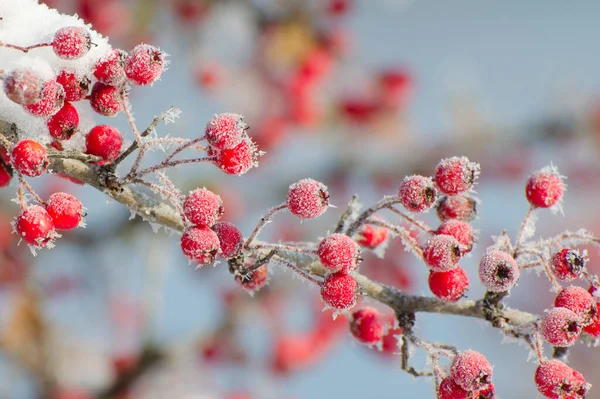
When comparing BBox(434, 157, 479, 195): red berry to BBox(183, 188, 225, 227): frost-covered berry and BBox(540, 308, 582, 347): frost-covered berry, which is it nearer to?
BBox(540, 308, 582, 347): frost-covered berry

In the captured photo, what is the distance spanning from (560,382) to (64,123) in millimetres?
1397

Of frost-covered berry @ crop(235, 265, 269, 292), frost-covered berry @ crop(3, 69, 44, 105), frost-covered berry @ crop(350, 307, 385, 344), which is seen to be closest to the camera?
frost-covered berry @ crop(3, 69, 44, 105)

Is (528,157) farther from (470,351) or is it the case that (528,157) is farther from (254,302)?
(470,351)

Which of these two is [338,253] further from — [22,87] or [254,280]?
[22,87]

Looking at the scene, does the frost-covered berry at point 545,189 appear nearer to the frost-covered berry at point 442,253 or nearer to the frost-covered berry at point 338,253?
the frost-covered berry at point 442,253

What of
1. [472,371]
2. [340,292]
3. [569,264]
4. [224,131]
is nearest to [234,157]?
[224,131]

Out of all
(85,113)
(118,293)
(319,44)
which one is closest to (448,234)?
(85,113)

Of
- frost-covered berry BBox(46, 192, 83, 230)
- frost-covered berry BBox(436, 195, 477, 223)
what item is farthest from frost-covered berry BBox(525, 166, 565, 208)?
frost-covered berry BBox(46, 192, 83, 230)

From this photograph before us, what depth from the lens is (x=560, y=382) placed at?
4.78 feet

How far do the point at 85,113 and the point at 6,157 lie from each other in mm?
253

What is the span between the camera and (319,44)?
6.48 m

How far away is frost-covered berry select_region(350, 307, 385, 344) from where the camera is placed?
1.76 metres

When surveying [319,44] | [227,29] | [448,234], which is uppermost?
[319,44]

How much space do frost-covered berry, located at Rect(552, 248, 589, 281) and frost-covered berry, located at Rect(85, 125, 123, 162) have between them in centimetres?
118
